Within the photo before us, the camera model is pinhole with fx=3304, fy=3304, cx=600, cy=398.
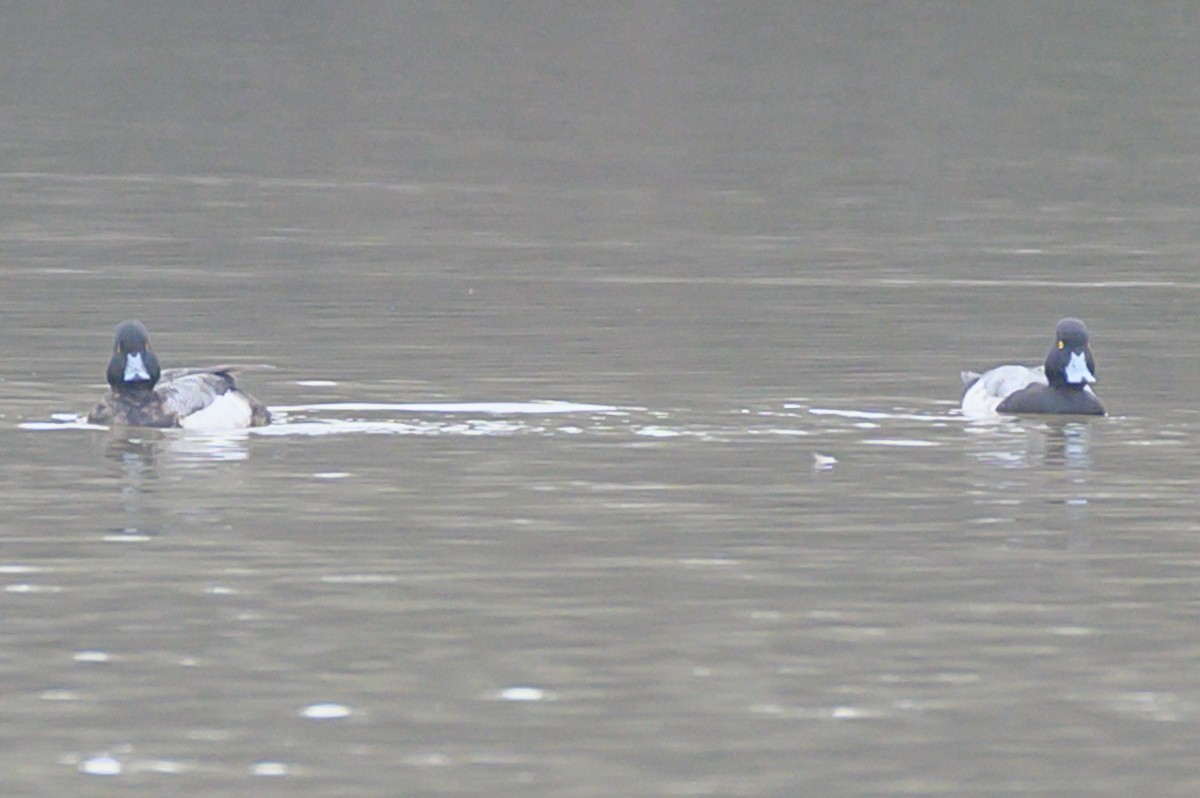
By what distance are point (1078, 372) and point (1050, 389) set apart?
272mm

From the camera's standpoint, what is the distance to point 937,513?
54.3 feet

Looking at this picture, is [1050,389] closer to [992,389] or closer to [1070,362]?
[1070,362]

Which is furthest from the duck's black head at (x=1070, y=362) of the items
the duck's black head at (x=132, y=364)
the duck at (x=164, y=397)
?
the duck's black head at (x=132, y=364)

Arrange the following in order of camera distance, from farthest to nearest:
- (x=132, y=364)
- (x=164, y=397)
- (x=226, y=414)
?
(x=164, y=397) < (x=132, y=364) < (x=226, y=414)

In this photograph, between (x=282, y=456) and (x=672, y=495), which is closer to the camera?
(x=672, y=495)

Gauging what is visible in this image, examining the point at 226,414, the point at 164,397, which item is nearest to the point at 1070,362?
the point at 226,414

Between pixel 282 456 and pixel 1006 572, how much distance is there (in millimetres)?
5169

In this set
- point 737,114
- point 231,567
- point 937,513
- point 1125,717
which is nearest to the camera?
point 1125,717

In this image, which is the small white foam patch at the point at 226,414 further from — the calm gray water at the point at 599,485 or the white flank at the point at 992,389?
the white flank at the point at 992,389

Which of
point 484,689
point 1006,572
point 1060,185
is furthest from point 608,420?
point 1060,185

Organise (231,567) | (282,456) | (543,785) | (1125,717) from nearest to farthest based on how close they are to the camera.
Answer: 1. (543,785)
2. (1125,717)
3. (231,567)
4. (282,456)

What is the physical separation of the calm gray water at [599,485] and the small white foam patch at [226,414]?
24 cm

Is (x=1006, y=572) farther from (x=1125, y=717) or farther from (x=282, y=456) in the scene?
(x=282, y=456)

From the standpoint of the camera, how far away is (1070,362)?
20.6 meters
